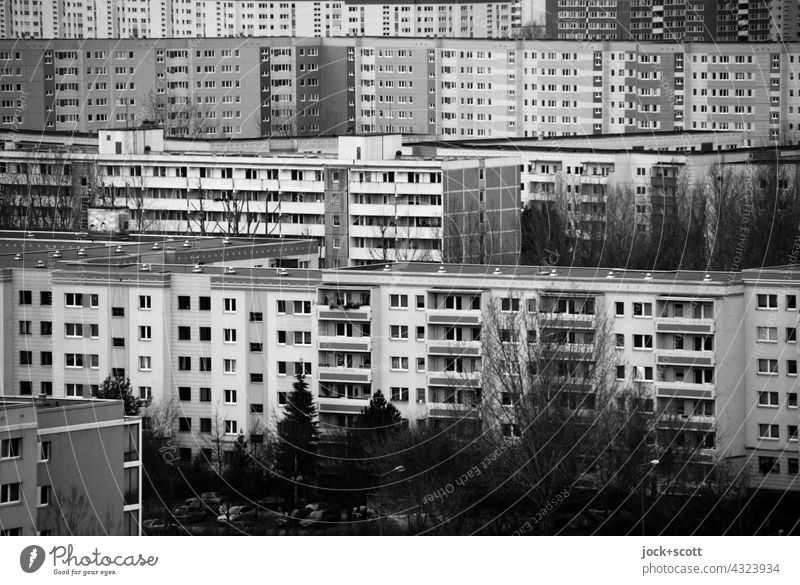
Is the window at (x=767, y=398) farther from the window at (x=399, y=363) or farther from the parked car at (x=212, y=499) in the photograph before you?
the parked car at (x=212, y=499)

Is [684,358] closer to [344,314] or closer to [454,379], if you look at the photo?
[454,379]

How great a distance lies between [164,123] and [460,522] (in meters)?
15.2

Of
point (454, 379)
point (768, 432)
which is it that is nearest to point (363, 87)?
point (454, 379)

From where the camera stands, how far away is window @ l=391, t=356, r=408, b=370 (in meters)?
11.2

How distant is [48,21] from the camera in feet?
98.2

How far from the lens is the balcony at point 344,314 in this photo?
444 inches

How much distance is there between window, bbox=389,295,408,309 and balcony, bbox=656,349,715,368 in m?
1.29

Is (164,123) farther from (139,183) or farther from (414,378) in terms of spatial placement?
(414,378)

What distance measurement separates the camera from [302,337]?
1129 cm

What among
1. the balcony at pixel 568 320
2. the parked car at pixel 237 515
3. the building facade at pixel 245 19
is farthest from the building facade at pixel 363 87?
→ the parked car at pixel 237 515

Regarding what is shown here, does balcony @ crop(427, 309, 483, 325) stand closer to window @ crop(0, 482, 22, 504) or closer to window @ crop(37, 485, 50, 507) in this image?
window @ crop(37, 485, 50, 507)

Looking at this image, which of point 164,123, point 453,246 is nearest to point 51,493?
point 453,246

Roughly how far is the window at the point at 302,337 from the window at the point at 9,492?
14.7 feet

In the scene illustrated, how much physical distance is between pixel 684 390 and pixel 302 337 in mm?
1870
